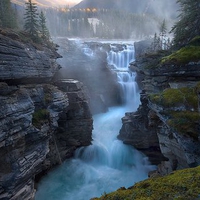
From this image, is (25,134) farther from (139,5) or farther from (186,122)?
(139,5)

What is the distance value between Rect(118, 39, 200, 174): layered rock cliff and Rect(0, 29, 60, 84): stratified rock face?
450 inches

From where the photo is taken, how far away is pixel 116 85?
3722cm

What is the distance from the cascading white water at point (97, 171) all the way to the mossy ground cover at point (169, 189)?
1335 cm

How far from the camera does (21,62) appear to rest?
16.2 metres

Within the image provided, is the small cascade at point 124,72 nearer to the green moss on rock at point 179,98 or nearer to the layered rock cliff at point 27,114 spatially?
the layered rock cliff at point 27,114

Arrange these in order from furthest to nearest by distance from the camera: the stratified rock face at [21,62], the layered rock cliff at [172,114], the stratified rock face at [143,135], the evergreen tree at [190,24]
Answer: the stratified rock face at [143,135] < the evergreen tree at [190,24] < the stratified rock face at [21,62] < the layered rock cliff at [172,114]

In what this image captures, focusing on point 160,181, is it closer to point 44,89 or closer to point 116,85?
point 44,89

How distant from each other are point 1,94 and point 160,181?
12408mm

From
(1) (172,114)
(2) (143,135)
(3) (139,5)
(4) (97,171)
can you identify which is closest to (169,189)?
(1) (172,114)

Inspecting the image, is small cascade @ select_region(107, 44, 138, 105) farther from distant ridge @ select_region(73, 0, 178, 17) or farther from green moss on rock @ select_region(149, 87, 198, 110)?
distant ridge @ select_region(73, 0, 178, 17)

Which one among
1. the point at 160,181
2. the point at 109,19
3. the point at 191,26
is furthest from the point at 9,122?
the point at 109,19

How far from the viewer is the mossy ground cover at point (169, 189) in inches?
189

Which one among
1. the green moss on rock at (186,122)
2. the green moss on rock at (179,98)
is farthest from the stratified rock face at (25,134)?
the green moss on rock at (186,122)

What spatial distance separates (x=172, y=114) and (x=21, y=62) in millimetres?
13530
